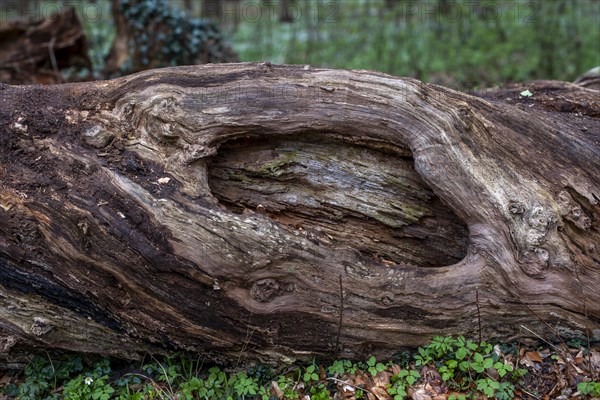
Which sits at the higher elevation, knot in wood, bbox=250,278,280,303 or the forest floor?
knot in wood, bbox=250,278,280,303

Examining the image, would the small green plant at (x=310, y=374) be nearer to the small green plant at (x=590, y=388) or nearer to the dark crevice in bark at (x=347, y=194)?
the dark crevice in bark at (x=347, y=194)

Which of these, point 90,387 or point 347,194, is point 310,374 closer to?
point 347,194

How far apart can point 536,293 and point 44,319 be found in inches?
128

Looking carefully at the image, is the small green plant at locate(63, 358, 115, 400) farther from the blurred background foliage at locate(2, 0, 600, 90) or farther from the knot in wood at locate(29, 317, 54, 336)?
the blurred background foliage at locate(2, 0, 600, 90)

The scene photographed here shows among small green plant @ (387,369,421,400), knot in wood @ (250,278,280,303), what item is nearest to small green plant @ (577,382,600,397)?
small green plant @ (387,369,421,400)

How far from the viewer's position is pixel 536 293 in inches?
150

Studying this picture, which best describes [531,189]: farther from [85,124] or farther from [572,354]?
[85,124]

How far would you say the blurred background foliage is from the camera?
33.4 ft

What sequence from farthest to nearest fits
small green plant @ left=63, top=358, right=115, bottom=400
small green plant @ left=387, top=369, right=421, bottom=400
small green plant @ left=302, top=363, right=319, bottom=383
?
1. small green plant @ left=63, top=358, right=115, bottom=400
2. small green plant @ left=302, top=363, right=319, bottom=383
3. small green plant @ left=387, top=369, right=421, bottom=400

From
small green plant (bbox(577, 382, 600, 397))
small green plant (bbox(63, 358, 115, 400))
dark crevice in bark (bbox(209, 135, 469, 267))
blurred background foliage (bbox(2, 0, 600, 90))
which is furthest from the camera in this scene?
blurred background foliage (bbox(2, 0, 600, 90))

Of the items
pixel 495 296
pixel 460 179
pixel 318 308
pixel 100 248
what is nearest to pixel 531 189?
pixel 460 179

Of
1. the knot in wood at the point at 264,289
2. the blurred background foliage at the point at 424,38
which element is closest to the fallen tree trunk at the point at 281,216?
the knot in wood at the point at 264,289

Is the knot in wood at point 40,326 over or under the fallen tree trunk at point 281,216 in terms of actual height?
under

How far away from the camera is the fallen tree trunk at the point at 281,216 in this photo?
3.66 m
